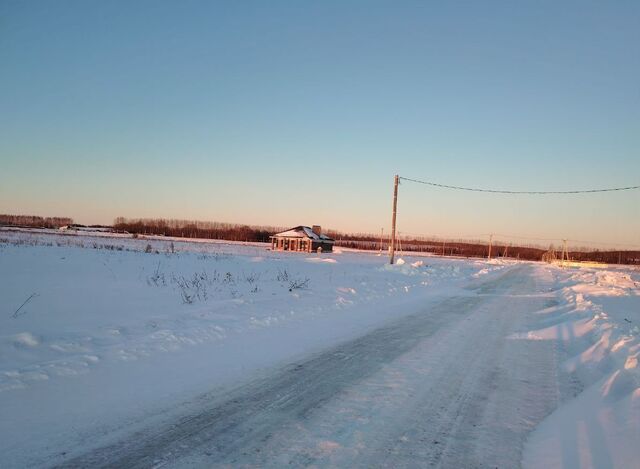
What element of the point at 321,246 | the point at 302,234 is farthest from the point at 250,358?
the point at 321,246

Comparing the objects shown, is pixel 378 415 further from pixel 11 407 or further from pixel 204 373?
pixel 11 407

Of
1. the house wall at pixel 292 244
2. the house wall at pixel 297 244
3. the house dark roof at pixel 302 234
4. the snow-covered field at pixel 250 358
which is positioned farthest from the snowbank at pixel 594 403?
the house wall at pixel 292 244

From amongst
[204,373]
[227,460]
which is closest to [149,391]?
[204,373]

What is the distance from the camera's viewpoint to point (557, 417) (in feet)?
14.7

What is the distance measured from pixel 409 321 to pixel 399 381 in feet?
15.9

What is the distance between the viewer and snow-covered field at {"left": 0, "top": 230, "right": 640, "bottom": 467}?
12.6 ft

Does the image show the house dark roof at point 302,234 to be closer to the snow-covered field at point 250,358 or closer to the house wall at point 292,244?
the house wall at point 292,244

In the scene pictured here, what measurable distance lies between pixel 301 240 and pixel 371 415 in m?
57.5

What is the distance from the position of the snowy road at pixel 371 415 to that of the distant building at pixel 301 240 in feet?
175

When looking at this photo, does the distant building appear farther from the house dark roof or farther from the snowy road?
the snowy road

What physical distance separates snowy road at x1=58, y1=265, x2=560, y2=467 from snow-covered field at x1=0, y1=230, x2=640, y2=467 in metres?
0.04

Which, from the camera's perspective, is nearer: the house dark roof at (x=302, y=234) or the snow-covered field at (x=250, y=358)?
the snow-covered field at (x=250, y=358)

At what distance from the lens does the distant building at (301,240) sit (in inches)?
2405

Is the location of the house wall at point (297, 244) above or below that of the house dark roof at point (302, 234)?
below
